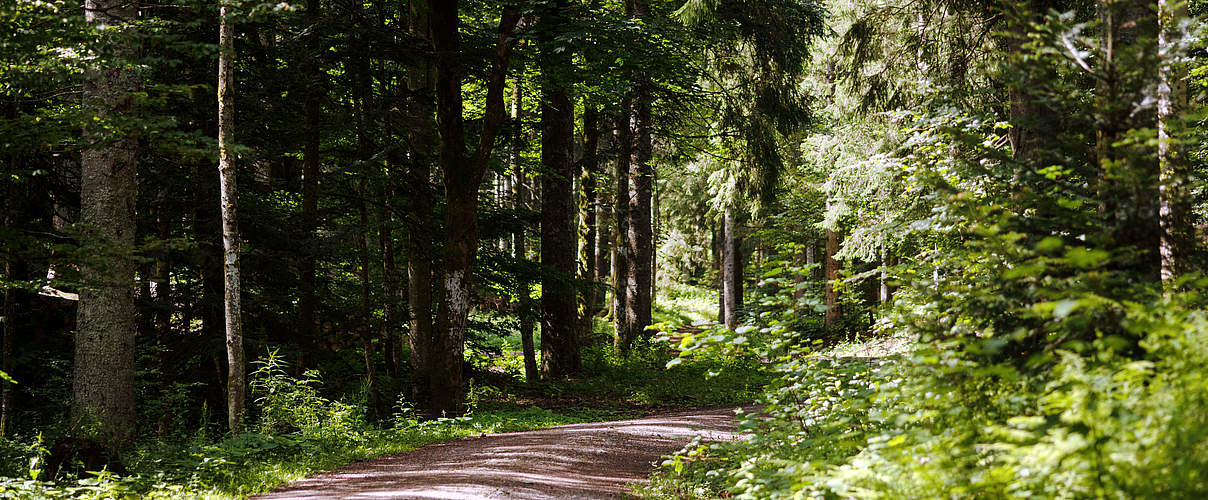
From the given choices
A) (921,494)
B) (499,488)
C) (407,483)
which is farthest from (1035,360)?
(407,483)

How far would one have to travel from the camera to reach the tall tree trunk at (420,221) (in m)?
12.5

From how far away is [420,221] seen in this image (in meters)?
12.9

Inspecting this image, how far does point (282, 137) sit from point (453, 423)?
568 cm

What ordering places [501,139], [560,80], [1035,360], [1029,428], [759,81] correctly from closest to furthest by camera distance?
[1035,360] < [1029,428] < [560,80] < [501,139] < [759,81]

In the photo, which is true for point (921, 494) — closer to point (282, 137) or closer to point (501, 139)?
point (282, 137)

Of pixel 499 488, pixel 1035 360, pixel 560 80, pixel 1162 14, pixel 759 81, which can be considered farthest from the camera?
pixel 759 81

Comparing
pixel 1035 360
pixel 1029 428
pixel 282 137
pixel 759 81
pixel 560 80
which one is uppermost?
pixel 759 81

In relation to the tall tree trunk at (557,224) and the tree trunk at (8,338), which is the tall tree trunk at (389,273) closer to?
the tall tree trunk at (557,224)

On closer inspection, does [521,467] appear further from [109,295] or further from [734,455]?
[109,295]

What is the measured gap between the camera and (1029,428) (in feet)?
11.3

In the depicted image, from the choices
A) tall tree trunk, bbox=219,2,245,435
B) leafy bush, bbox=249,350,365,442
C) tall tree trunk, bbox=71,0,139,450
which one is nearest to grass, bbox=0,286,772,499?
leafy bush, bbox=249,350,365,442

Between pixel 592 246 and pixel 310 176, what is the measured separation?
10.0m

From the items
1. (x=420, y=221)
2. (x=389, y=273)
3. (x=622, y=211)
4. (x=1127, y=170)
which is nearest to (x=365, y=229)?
(x=420, y=221)

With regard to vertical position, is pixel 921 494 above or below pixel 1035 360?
below
